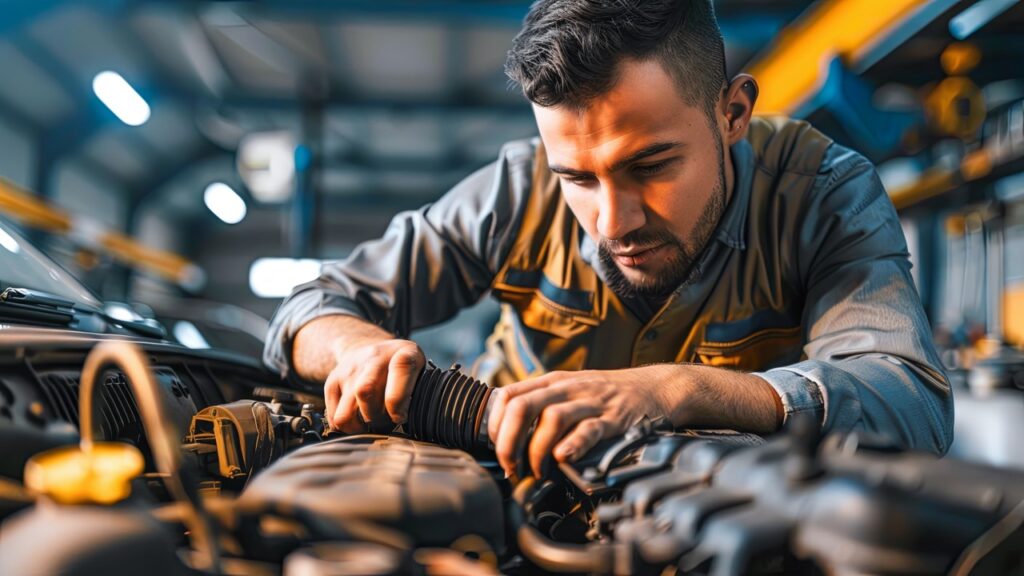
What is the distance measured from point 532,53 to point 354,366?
577 mm

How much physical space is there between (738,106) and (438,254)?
64 centimetres

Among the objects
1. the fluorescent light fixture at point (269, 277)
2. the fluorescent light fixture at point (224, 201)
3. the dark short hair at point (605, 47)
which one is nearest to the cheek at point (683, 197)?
the dark short hair at point (605, 47)

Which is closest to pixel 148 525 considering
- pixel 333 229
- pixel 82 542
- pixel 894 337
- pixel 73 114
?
pixel 82 542

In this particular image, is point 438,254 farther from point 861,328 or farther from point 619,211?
point 861,328

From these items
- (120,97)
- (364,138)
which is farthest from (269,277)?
(120,97)

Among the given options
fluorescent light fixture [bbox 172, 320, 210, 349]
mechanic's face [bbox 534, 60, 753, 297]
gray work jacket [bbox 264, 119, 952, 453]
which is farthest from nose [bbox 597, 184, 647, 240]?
fluorescent light fixture [bbox 172, 320, 210, 349]

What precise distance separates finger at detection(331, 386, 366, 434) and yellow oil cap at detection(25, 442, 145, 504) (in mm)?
348

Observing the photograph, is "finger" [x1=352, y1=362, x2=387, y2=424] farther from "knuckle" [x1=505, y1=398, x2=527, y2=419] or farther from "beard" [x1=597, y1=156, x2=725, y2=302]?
"beard" [x1=597, y1=156, x2=725, y2=302]

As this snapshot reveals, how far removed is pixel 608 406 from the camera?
0.68 meters

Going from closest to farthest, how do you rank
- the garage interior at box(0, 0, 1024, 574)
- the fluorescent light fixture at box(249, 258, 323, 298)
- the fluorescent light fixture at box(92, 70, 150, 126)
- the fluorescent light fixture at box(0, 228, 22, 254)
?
1. the fluorescent light fixture at box(0, 228, 22, 254)
2. the garage interior at box(0, 0, 1024, 574)
3. the fluorescent light fixture at box(92, 70, 150, 126)
4. the fluorescent light fixture at box(249, 258, 323, 298)

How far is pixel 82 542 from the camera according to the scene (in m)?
0.42

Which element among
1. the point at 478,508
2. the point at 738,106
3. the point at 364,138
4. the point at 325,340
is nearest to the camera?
the point at 478,508

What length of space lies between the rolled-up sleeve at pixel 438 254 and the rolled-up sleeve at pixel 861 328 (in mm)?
575

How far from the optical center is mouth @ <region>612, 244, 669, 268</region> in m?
1.15
